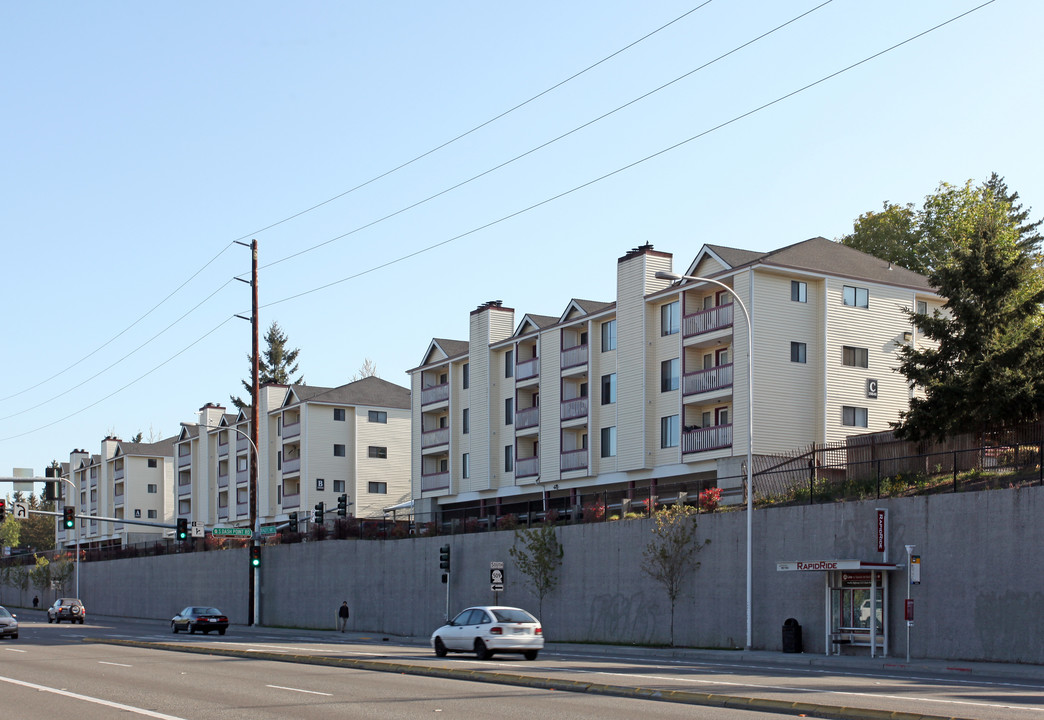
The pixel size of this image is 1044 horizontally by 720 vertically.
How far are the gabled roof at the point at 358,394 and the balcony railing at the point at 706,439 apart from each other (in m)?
36.7

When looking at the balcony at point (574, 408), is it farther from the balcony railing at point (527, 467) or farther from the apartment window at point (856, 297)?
the apartment window at point (856, 297)

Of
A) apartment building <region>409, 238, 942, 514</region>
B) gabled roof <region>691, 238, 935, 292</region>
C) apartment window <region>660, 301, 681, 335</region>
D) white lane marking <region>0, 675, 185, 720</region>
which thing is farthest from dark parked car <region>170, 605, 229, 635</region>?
white lane marking <region>0, 675, 185, 720</region>

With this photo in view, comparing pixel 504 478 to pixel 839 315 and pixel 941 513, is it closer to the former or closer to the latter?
pixel 839 315

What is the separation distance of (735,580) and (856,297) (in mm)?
20237

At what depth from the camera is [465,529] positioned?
5209 centimetres

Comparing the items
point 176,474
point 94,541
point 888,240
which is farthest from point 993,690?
point 94,541

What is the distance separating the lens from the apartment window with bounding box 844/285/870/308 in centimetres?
5356

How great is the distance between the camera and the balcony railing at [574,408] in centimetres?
6006

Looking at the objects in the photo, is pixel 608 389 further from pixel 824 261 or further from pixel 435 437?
pixel 435 437

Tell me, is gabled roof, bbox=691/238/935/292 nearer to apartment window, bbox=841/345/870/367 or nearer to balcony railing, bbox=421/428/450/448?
apartment window, bbox=841/345/870/367

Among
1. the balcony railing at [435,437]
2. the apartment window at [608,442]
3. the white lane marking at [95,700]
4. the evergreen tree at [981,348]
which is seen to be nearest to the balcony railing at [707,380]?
the apartment window at [608,442]

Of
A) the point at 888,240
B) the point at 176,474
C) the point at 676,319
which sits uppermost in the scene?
the point at 888,240

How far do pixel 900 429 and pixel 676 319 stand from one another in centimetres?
1650

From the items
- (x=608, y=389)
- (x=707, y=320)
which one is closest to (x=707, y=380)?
(x=707, y=320)
